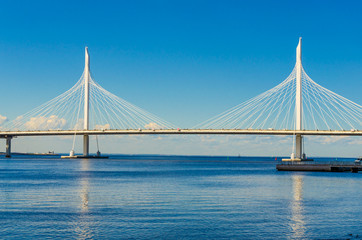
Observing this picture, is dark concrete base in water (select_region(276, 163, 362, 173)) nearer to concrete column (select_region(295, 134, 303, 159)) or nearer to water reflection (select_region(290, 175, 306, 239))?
concrete column (select_region(295, 134, 303, 159))

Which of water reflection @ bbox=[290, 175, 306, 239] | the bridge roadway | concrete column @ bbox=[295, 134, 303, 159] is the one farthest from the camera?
concrete column @ bbox=[295, 134, 303, 159]

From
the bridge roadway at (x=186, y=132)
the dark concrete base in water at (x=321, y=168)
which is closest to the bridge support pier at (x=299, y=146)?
the bridge roadway at (x=186, y=132)

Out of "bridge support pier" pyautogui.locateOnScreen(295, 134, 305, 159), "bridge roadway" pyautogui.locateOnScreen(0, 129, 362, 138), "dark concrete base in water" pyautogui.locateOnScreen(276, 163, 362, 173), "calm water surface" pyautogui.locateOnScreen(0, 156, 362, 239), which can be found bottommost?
"dark concrete base in water" pyautogui.locateOnScreen(276, 163, 362, 173)

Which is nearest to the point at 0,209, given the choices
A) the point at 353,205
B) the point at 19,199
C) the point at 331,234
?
the point at 19,199

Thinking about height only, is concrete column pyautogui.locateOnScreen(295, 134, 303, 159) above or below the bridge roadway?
below

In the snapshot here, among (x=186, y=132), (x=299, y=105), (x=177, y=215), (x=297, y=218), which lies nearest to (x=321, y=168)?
(x=299, y=105)

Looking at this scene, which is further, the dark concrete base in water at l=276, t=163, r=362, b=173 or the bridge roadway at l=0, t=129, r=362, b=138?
the bridge roadway at l=0, t=129, r=362, b=138

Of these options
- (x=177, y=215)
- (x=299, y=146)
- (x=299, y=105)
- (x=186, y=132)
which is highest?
(x=299, y=105)

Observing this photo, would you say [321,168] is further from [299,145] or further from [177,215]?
[177,215]

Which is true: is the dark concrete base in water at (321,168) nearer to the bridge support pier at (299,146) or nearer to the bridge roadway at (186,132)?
the bridge roadway at (186,132)

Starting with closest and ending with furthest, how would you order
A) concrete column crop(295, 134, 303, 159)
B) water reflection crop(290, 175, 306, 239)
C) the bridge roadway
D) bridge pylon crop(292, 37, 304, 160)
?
1. water reflection crop(290, 175, 306, 239)
2. bridge pylon crop(292, 37, 304, 160)
3. the bridge roadway
4. concrete column crop(295, 134, 303, 159)

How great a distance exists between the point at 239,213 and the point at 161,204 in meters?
5.58

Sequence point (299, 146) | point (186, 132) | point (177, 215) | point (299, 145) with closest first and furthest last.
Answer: point (177, 215)
point (299, 145)
point (299, 146)
point (186, 132)

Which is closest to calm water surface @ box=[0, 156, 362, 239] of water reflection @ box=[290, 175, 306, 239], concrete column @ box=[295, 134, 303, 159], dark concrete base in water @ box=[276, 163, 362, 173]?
water reflection @ box=[290, 175, 306, 239]
